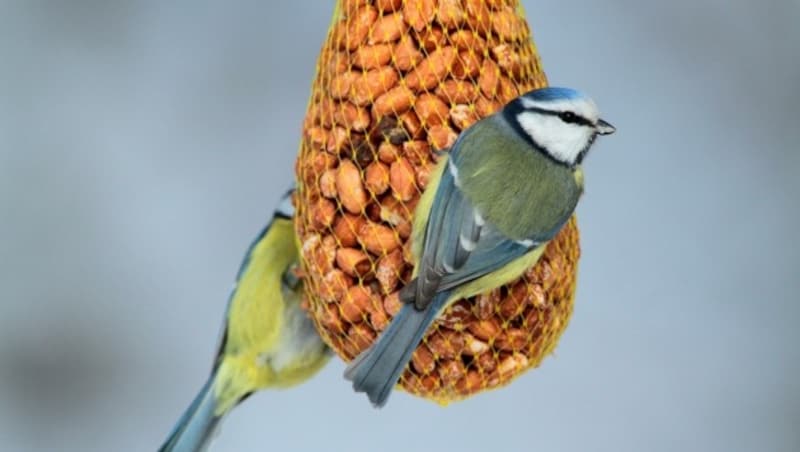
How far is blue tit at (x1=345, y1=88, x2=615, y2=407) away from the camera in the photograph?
1.48m

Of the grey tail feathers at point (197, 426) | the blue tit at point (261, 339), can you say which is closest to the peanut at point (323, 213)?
the blue tit at point (261, 339)

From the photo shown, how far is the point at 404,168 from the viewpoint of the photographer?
5.19ft

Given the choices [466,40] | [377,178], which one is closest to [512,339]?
[377,178]

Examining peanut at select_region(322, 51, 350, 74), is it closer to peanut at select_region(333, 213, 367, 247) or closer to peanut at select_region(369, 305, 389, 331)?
peanut at select_region(333, 213, 367, 247)

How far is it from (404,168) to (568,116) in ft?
0.70

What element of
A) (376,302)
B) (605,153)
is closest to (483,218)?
(376,302)

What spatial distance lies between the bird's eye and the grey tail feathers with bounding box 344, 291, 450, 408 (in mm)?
242

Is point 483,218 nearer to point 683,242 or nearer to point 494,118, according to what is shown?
point 494,118

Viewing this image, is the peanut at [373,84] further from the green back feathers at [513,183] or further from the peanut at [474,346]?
the peanut at [474,346]

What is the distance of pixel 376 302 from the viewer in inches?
62.6

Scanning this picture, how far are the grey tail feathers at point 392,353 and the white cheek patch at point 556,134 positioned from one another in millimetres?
218

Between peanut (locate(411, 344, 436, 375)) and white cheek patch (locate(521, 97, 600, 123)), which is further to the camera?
peanut (locate(411, 344, 436, 375))

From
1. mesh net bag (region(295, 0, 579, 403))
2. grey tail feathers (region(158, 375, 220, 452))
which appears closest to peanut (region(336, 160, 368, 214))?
mesh net bag (region(295, 0, 579, 403))

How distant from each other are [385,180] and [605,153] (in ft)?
2.74
